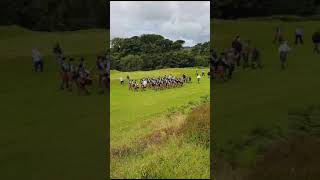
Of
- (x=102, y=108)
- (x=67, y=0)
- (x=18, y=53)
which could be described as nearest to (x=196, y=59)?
(x=102, y=108)

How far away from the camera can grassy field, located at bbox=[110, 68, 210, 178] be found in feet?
30.4

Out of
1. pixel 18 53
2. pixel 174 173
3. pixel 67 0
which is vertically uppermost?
pixel 67 0

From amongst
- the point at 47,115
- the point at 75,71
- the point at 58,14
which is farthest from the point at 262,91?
the point at 58,14

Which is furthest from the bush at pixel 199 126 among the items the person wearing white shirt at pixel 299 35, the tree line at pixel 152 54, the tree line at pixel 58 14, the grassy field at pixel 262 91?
the tree line at pixel 58 14

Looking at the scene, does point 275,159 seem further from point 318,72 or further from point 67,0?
point 67,0

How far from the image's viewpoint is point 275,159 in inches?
332

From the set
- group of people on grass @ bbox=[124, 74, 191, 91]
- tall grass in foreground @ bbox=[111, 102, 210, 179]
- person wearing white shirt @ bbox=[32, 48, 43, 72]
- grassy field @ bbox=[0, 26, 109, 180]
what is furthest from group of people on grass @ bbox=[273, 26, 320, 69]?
person wearing white shirt @ bbox=[32, 48, 43, 72]

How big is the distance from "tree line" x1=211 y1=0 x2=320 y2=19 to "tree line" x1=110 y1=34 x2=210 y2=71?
78 cm

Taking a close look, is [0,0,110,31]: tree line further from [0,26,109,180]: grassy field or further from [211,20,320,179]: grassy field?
[211,20,320,179]: grassy field

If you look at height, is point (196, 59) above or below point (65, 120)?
above

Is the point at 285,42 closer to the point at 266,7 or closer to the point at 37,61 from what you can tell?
the point at 266,7

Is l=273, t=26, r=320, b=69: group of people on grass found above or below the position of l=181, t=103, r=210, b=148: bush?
above

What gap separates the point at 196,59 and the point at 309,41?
6.60ft

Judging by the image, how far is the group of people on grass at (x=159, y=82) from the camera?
31.5 ft
